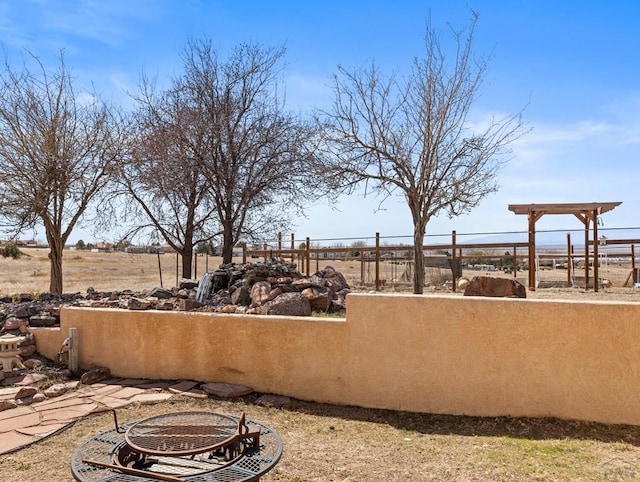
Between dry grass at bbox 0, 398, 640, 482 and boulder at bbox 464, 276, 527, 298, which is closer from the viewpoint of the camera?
dry grass at bbox 0, 398, 640, 482

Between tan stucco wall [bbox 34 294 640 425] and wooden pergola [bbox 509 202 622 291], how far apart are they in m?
8.69

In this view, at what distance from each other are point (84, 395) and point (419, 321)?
12.3 ft

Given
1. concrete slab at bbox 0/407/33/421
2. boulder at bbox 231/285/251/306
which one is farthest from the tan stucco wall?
boulder at bbox 231/285/251/306

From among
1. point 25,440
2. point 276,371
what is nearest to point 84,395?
point 25,440

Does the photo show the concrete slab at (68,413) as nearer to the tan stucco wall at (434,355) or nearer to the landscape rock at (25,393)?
the landscape rock at (25,393)

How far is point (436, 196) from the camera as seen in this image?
33.5 feet

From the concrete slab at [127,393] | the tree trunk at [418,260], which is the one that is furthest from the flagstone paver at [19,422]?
the tree trunk at [418,260]

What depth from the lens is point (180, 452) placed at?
8.75 feet

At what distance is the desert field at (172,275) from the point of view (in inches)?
566

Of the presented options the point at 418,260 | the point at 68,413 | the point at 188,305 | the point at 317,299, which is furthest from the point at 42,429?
the point at 418,260

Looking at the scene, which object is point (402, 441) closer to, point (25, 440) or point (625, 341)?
point (625, 341)

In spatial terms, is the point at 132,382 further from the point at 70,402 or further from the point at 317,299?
the point at 317,299

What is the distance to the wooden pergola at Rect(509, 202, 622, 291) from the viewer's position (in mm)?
13102

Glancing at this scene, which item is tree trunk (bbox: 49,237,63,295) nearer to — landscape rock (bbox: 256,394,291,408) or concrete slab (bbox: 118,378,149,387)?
concrete slab (bbox: 118,378,149,387)
